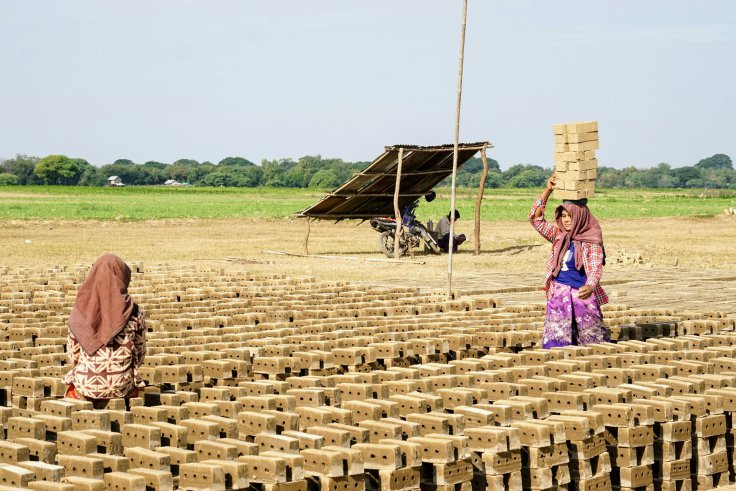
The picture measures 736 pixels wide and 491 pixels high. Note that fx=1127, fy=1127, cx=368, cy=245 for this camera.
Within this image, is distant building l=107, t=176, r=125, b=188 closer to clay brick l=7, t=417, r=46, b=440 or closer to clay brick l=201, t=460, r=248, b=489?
clay brick l=7, t=417, r=46, b=440

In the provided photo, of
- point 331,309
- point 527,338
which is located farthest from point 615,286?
point 527,338

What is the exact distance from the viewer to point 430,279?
652 inches

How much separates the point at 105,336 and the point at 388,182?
14.6m

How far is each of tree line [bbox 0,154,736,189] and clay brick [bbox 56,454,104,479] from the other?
90798 millimetres

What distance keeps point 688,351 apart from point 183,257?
15377mm

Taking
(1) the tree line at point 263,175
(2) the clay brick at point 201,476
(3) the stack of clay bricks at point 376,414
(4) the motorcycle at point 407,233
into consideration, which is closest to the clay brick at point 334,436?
(3) the stack of clay bricks at point 376,414

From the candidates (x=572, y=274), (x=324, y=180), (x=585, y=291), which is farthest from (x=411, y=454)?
(x=324, y=180)

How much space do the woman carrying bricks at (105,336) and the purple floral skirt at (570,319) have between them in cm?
317

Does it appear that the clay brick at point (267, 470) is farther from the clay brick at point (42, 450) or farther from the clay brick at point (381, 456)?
the clay brick at point (42, 450)

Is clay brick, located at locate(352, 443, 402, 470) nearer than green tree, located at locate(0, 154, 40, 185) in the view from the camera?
Yes

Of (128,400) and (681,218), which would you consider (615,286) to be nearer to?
(128,400)

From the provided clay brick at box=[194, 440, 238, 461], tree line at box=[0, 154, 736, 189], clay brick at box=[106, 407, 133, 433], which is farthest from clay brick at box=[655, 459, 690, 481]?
tree line at box=[0, 154, 736, 189]

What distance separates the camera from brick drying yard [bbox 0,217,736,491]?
4996 mm

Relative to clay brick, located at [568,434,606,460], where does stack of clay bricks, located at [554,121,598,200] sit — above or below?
above
